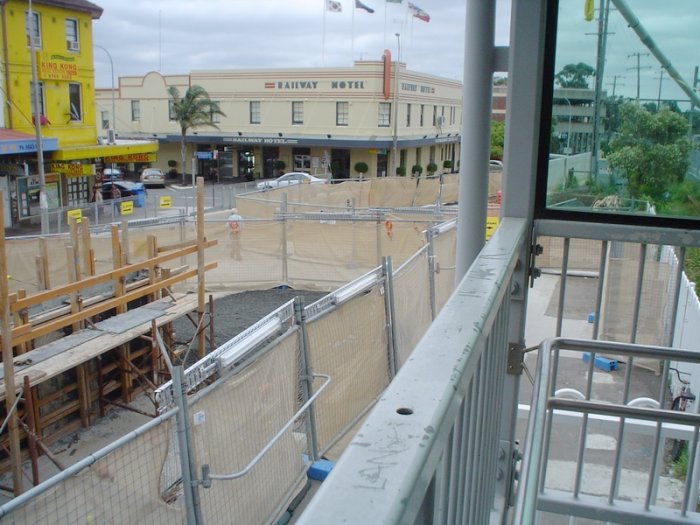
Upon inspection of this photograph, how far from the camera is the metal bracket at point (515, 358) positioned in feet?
9.61

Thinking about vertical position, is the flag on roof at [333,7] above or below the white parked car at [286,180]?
above

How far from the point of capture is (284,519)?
6031 millimetres

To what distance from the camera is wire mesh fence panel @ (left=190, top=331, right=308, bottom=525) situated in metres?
5.20

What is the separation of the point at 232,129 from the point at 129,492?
157 ft

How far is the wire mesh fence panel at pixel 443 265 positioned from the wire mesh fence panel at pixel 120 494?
245 inches

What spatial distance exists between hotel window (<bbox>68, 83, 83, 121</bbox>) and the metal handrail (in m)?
29.1

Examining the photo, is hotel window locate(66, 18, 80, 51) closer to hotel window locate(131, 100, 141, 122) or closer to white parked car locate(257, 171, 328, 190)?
white parked car locate(257, 171, 328, 190)

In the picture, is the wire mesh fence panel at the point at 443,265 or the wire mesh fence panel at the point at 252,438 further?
the wire mesh fence panel at the point at 443,265

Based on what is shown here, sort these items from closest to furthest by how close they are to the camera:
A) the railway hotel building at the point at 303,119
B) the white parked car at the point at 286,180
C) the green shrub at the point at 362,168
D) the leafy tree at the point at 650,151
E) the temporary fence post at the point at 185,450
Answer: the leafy tree at the point at 650,151, the temporary fence post at the point at 185,450, the white parked car at the point at 286,180, the railway hotel building at the point at 303,119, the green shrub at the point at 362,168

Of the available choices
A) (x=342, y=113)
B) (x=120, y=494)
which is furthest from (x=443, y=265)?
(x=342, y=113)

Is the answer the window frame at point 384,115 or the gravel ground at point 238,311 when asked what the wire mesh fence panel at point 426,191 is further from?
the window frame at point 384,115

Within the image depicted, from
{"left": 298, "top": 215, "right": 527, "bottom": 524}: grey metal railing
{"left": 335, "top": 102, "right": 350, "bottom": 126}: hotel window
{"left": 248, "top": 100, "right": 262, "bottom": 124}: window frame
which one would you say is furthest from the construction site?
{"left": 248, "top": 100, "right": 262, "bottom": 124}: window frame

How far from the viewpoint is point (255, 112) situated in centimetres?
4984

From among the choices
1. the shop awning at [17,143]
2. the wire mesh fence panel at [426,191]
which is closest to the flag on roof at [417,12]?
the wire mesh fence panel at [426,191]
